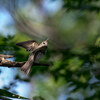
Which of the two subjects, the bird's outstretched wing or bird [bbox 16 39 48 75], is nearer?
bird [bbox 16 39 48 75]

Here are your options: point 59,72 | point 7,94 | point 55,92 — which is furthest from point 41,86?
point 7,94

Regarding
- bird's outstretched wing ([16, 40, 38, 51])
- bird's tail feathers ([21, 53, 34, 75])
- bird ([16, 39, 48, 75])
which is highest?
Answer: bird's outstretched wing ([16, 40, 38, 51])

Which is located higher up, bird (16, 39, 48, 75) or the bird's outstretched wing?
the bird's outstretched wing

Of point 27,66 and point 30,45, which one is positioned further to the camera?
point 30,45

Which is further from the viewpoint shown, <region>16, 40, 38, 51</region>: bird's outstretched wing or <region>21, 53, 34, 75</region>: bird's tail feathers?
<region>16, 40, 38, 51</region>: bird's outstretched wing

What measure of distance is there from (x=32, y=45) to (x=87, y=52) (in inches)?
58.1

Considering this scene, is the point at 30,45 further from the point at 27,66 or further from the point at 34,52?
the point at 27,66

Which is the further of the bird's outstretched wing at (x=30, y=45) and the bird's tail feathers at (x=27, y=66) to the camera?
the bird's outstretched wing at (x=30, y=45)

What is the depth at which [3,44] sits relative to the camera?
2588 mm

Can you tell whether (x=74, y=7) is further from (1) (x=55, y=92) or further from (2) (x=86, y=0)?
(1) (x=55, y=92)

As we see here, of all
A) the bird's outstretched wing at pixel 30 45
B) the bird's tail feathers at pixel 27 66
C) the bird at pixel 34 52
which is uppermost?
the bird's outstretched wing at pixel 30 45

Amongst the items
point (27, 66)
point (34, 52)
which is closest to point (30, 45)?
point (34, 52)

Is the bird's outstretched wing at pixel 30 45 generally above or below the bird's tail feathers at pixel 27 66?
above

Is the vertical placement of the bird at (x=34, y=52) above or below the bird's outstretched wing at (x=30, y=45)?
below
